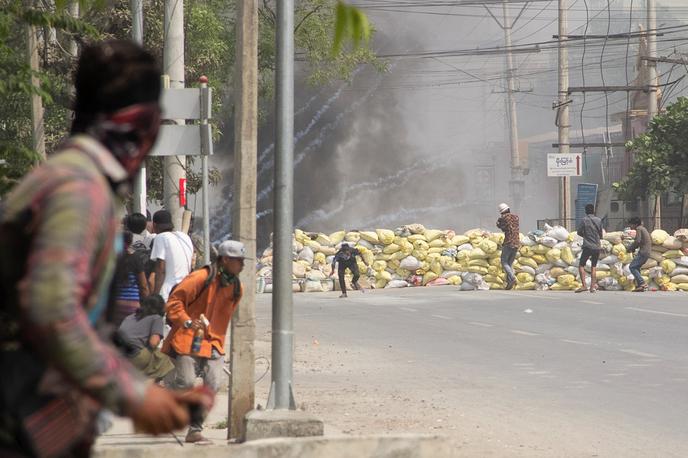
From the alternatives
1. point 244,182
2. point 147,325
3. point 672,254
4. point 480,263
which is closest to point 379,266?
point 480,263

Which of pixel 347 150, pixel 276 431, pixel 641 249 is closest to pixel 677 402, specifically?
pixel 276 431

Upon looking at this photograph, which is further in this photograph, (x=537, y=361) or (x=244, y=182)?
(x=537, y=361)

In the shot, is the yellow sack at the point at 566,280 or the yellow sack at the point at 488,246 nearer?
the yellow sack at the point at 566,280

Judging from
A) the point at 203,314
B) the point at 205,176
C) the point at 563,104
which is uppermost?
the point at 563,104

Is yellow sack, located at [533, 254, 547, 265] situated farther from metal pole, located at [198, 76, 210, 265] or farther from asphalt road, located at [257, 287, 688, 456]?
metal pole, located at [198, 76, 210, 265]

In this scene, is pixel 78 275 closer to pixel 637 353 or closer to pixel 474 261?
pixel 637 353

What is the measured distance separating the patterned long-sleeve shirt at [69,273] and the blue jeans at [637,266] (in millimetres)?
25636

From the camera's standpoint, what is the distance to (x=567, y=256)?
29.6m

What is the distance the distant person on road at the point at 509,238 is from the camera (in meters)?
28.2

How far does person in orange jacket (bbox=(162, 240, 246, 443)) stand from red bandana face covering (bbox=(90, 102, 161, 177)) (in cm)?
555

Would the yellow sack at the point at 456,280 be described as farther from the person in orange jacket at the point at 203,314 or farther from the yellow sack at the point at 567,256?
the person in orange jacket at the point at 203,314

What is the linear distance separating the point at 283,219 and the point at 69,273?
232 inches

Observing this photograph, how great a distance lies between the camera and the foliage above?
142 feet

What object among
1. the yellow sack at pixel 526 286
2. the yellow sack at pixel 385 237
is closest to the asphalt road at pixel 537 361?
the yellow sack at pixel 526 286
